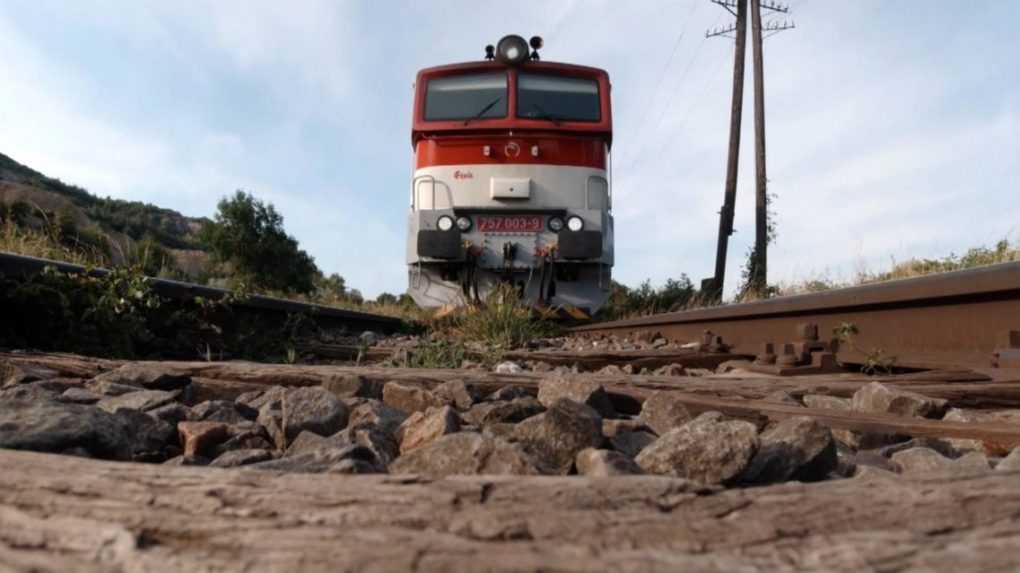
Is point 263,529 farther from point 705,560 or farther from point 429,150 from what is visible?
point 429,150

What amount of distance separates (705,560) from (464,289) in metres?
8.13

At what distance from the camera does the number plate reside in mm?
9031

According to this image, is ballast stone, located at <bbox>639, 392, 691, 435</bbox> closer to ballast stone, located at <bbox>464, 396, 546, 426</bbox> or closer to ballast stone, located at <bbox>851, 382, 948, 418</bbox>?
ballast stone, located at <bbox>464, 396, 546, 426</bbox>

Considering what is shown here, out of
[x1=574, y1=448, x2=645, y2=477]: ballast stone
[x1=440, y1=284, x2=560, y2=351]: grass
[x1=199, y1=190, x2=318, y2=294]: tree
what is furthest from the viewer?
[x1=199, y1=190, x2=318, y2=294]: tree

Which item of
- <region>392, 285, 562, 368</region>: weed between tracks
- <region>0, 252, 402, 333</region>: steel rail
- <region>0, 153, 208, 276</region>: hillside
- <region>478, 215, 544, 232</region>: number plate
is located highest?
<region>0, 153, 208, 276</region>: hillside

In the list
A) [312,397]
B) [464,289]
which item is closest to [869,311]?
[312,397]

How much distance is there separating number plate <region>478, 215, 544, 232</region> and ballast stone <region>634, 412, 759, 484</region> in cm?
781

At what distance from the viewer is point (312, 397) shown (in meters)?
1.87

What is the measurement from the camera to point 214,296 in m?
5.11

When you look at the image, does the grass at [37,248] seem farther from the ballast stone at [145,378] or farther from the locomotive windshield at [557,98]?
the locomotive windshield at [557,98]

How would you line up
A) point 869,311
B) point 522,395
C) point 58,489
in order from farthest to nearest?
point 869,311
point 522,395
point 58,489

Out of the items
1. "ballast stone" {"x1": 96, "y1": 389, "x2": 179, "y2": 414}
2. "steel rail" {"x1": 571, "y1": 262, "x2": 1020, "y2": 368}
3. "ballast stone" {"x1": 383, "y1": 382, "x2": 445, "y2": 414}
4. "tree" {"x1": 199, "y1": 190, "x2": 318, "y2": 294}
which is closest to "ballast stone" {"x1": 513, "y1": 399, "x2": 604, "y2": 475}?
"ballast stone" {"x1": 383, "y1": 382, "x2": 445, "y2": 414}

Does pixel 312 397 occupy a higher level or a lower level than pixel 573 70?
lower

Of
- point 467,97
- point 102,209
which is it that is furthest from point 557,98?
point 102,209
